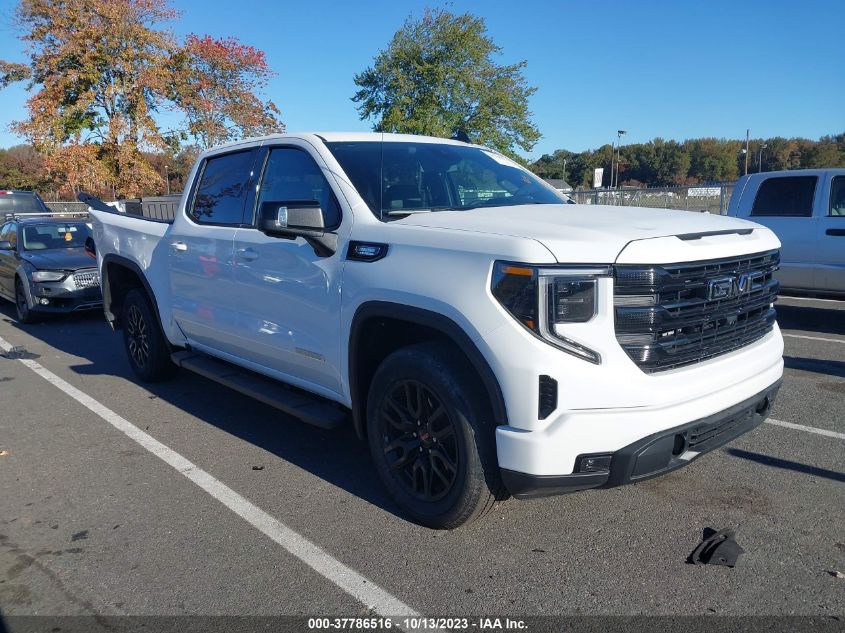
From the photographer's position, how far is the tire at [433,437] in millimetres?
3180

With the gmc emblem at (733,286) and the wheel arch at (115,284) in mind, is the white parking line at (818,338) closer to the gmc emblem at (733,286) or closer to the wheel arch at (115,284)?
the gmc emblem at (733,286)

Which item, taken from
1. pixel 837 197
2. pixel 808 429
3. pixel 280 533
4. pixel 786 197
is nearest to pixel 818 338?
pixel 837 197

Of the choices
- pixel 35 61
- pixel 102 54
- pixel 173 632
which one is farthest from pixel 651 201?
pixel 35 61

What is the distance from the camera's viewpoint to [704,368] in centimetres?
322

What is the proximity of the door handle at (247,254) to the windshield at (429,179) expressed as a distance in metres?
0.86

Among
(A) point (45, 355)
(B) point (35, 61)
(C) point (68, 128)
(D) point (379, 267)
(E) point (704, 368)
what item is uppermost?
(B) point (35, 61)

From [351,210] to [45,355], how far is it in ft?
20.1

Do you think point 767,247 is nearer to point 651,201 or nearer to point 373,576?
point 373,576

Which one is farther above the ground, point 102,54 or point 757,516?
point 102,54

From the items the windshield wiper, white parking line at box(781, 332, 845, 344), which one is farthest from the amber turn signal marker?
white parking line at box(781, 332, 845, 344)

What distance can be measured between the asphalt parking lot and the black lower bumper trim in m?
0.47

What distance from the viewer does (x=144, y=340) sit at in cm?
653

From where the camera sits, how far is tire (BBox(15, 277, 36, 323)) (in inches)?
407

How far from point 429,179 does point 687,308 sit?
186 centimetres
